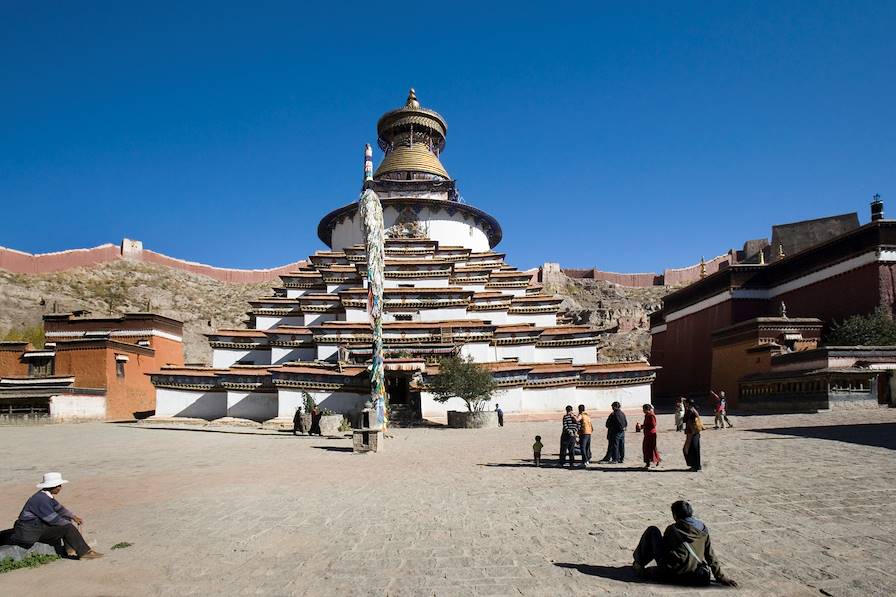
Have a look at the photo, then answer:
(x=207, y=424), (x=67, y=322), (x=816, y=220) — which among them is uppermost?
(x=816, y=220)

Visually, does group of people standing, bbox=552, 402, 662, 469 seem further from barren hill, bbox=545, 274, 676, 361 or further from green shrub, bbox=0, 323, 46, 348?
green shrub, bbox=0, 323, 46, 348

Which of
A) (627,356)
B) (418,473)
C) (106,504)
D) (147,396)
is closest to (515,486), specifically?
(418,473)

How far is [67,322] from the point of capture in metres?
32.3

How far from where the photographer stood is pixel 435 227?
4088 centimetres

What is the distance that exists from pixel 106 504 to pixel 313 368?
51.5 ft

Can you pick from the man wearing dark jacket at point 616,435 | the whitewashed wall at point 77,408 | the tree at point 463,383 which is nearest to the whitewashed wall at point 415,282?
the tree at point 463,383

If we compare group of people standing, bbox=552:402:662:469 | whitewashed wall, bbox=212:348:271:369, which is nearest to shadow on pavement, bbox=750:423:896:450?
group of people standing, bbox=552:402:662:469

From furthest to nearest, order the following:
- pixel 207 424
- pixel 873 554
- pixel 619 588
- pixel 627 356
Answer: pixel 627 356
pixel 207 424
pixel 873 554
pixel 619 588

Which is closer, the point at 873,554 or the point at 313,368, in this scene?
the point at 873,554

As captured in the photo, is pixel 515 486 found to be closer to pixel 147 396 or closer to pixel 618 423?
pixel 618 423

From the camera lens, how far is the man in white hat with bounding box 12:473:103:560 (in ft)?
20.5

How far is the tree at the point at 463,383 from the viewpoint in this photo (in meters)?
21.1

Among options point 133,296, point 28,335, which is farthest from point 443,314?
point 133,296

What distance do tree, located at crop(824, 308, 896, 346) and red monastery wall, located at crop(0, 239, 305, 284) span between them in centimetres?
5312
